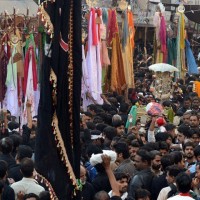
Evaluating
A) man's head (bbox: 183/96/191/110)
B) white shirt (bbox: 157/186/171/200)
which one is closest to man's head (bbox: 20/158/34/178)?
white shirt (bbox: 157/186/171/200)

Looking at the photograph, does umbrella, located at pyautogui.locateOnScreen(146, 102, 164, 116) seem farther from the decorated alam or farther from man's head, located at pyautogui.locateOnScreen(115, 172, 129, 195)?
man's head, located at pyautogui.locateOnScreen(115, 172, 129, 195)

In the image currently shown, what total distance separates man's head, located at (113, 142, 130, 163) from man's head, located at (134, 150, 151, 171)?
0.37m

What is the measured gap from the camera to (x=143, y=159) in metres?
9.03

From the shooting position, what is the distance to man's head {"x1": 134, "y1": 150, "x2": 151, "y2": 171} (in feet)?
29.6

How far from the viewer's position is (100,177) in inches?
339

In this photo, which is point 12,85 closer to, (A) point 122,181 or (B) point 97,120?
(B) point 97,120

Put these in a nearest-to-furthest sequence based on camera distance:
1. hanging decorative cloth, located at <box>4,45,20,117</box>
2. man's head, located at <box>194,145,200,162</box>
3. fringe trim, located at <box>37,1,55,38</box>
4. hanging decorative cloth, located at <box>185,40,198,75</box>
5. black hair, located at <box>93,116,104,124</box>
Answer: fringe trim, located at <box>37,1,55,38</box> < man's head, located at <box>194,145,200,162</box> < black hair, located at <box>93,116,104,124</box> < hanging decorative cloth, located at <box>4,45,20,117</box> < hanging decorative cloth, located at <box>185,40,198,75</box>

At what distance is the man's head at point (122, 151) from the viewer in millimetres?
9438

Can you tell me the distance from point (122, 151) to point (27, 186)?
6.57 feet

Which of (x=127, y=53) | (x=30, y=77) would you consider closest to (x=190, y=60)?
(x=127, y=53)

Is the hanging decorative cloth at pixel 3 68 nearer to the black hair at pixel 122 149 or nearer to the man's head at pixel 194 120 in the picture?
the man's head at pixel 194 120

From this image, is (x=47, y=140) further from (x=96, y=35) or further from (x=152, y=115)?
(x=96, y=35)

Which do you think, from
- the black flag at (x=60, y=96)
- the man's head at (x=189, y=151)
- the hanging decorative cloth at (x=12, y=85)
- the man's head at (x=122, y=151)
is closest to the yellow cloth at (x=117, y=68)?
the hanging decorative cloth at (x=12, y=85)

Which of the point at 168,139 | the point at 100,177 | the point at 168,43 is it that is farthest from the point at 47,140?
the point at 168,43
